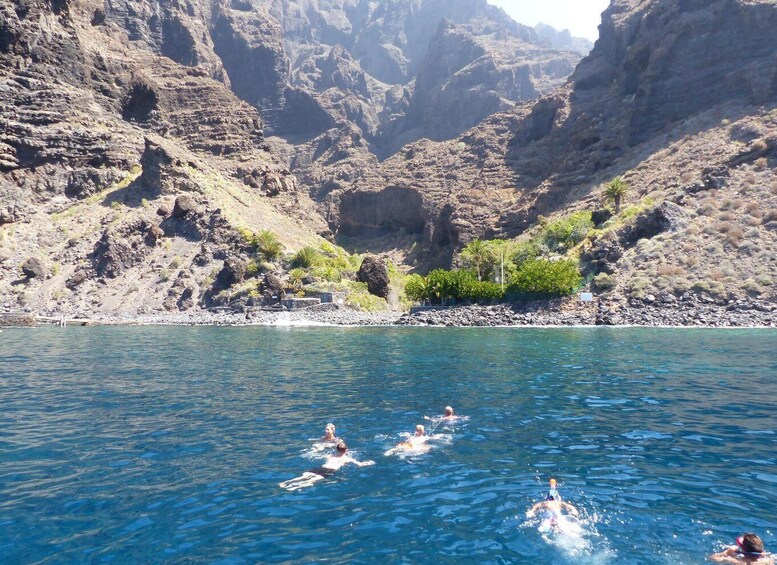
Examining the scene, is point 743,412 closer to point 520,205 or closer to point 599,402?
point 599,402

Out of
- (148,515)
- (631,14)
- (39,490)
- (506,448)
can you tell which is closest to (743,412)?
(506,448)

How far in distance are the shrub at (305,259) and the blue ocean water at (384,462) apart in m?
58.0

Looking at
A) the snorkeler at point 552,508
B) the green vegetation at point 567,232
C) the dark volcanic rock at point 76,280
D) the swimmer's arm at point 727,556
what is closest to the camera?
the swimmer's arm at point 727,556

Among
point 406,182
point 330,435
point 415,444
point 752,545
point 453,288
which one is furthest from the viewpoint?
point 406,182

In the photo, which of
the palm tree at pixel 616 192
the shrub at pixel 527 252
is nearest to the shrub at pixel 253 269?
the shrub at pixel 527 252

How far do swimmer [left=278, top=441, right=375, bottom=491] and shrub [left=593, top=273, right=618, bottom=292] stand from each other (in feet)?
218

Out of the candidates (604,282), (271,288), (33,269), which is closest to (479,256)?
(604,282)

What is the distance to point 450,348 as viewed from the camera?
143 ft

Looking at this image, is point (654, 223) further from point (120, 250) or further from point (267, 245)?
point (120, 250)

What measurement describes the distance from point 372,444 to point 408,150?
570ft

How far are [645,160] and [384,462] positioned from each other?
112m

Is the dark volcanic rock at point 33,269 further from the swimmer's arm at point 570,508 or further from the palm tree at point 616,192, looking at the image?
the swimmer's arm at point 570,508

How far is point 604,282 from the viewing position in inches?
2958

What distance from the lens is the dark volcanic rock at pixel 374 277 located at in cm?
9219
